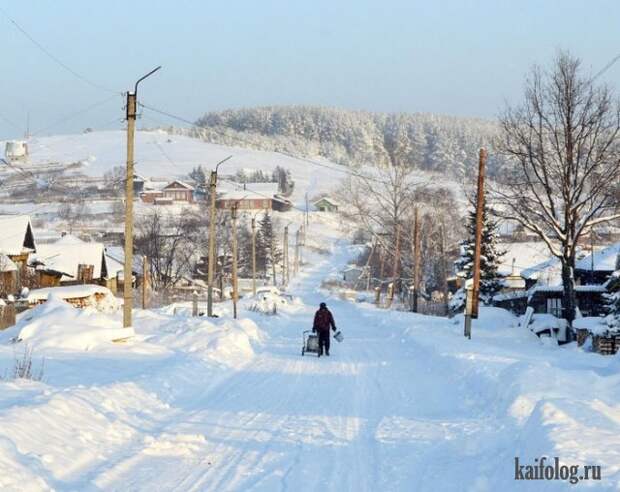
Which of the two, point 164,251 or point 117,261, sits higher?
point 164,251

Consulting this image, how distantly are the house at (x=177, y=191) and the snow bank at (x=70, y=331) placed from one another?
119029 millimetres

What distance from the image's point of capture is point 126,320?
82.6 ft

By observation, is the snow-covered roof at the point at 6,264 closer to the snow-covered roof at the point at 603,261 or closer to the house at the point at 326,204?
the snow-covered roof at the point at 603,261

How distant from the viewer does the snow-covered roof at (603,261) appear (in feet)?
168

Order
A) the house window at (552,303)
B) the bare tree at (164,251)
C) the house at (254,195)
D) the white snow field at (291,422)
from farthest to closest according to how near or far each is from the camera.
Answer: the house at (254,195) < the bare tree at (164,251) < the house window at (552,303) < the white snow field at (291,422)

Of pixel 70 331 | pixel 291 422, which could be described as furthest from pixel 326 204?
pixel 291 422

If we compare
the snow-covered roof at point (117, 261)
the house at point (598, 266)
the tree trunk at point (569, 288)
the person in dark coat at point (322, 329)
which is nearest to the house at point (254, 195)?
the snow-covered roof at point (117, 261)

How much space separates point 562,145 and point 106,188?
374 feet

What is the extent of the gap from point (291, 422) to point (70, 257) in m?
57.8

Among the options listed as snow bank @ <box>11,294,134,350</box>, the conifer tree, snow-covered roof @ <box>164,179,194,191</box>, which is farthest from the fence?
snow-covered roof @ <box>164,179,194,191</box>

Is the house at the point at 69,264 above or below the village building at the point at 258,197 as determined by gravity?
below

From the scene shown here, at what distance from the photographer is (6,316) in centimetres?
3275

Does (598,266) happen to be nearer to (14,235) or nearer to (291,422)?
(14,235)

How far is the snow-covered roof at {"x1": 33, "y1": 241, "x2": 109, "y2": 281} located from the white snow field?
148 feet
